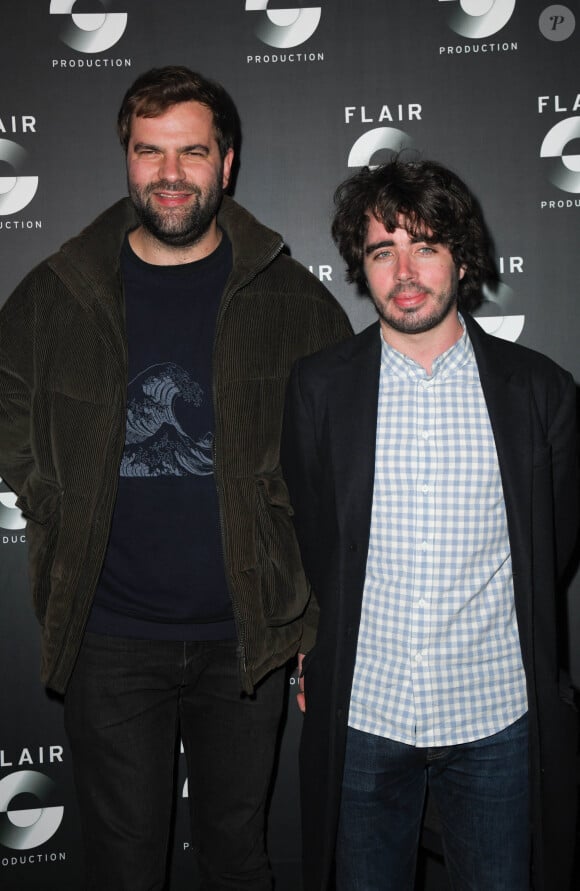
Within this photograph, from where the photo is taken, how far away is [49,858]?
2.89m

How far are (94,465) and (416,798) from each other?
1.07 meters

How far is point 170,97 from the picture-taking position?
211 cm

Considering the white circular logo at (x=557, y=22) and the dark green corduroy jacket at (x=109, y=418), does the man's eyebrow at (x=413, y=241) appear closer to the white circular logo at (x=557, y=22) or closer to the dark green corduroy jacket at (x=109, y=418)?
the dark green corduroy jacket at (x=109, y=418)

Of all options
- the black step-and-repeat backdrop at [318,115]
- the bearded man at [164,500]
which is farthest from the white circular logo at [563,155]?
the bearded man at [164,500]

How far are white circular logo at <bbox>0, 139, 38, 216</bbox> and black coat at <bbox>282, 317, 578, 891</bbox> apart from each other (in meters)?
1.24

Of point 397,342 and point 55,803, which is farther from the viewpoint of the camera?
point 55,803

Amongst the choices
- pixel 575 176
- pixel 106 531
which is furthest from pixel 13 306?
pixel 575 176

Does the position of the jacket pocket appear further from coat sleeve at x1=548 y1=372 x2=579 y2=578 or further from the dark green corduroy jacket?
coat sleeve at x1=548 y1=372 x2=579 y2=578

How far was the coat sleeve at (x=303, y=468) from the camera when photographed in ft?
6.73

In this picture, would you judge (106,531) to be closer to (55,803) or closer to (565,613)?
(55,803)

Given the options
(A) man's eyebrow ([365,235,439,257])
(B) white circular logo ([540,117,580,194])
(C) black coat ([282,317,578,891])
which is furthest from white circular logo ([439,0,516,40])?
(C) black coat ([282,317,578,891])

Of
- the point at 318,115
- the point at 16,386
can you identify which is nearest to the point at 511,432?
the point at 16,386

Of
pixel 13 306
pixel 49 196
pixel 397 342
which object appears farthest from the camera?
pixel 49 196

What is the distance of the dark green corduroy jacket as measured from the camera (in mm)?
2027
